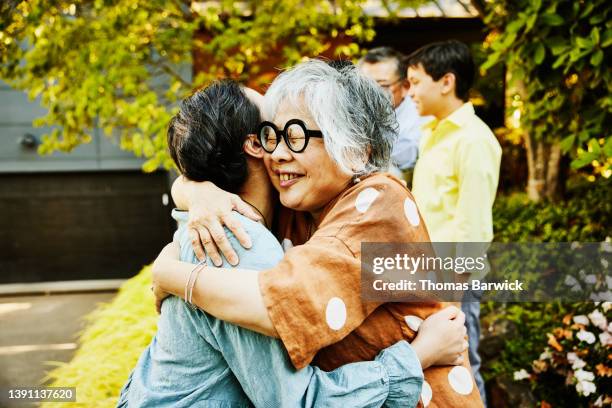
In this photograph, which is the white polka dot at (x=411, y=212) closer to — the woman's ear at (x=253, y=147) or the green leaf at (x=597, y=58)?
the woman's ear at (x=253, y=147)

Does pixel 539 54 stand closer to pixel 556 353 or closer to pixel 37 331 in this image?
pixel 556 353

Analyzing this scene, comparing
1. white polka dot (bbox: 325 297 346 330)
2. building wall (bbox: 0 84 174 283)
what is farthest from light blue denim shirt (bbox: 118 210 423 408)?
building wall (bbox: 0 84 174 283)

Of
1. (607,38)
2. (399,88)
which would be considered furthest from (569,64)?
(399,88)

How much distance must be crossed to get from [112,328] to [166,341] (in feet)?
10.3

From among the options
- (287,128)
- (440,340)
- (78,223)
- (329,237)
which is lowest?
(78,223)

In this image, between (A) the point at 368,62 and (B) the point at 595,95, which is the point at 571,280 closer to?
(B) the point at 595,95

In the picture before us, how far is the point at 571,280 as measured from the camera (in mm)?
4199

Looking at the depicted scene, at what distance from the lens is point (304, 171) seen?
1.67 metres

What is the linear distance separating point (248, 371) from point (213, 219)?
426 millimetres

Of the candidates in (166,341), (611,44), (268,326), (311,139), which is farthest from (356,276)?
(611,44)

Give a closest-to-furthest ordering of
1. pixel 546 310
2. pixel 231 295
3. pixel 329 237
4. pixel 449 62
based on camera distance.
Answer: pixel 231 295 → pixel 329 237 → pixel 449 62 → pixel 546 310

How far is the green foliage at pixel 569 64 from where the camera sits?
3.43 meters

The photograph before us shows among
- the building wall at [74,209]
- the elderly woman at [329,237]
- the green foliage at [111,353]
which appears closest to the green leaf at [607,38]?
the elderly woman at [329,237]

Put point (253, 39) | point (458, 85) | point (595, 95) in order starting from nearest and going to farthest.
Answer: point (458, 85)
point (595, 95)
point (253, 39)
